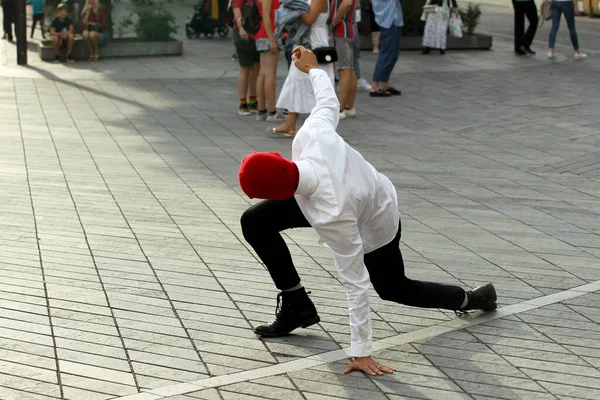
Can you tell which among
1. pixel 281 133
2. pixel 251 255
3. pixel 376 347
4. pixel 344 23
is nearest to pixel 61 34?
pixel 344 23

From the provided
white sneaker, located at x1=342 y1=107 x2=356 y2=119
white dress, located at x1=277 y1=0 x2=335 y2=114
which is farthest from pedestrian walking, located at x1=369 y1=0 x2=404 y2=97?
white dress, located at x1=277 y1=0 x2=335 y2=114

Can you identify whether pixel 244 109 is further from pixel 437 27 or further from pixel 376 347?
pixel 376 347

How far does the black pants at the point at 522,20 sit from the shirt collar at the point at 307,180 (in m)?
13.2

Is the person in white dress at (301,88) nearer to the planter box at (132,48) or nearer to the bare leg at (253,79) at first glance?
the bare leg at (253,79)

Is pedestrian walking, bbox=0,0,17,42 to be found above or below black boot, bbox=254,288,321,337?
above

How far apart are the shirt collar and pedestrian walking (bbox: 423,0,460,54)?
13260 mm

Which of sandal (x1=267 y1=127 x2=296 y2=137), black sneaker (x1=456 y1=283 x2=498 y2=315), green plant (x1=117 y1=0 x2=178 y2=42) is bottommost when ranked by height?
sandal (x1=267 y1=127 x2=296 y2=137)

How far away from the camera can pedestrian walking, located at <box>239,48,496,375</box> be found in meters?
4.05

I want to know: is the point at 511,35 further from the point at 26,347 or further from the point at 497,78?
the point at 26,347

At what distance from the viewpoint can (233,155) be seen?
9.30 m

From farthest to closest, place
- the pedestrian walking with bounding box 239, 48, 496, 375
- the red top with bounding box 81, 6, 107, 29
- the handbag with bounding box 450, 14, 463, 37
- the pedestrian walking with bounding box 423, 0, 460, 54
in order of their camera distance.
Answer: the handbag with bounding box 450, 14, 463, 37 < the red top with bounding box 81, 6, 107, 29 < the pedestrian walking with bounding box 423, 0, 460, 54 < the pedestrian walking with bounding box 239, 48, 496, 375

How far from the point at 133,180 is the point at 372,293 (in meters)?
3.37

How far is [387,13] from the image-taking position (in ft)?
40.3

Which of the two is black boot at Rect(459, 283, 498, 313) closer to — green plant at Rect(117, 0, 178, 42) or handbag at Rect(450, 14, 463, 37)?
handbag at Rect(450, 14, 463, 37)
